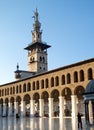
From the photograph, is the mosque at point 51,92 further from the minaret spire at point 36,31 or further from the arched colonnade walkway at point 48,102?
the minaret spire at point 36,31

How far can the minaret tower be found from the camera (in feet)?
287

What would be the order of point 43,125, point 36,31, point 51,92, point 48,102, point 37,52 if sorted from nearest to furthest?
1. point 43,125
2. point 51,92
3. point 48,102
4. point 37,52
5. point 36,31

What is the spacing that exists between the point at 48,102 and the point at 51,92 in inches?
508

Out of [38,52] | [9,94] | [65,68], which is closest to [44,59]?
[38,52]

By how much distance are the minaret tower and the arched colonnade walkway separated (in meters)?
24.7

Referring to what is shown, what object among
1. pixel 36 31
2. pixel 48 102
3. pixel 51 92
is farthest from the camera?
pixel 36 31

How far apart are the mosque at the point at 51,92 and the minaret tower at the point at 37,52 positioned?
77.1ft

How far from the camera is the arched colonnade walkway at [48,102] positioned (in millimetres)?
42781

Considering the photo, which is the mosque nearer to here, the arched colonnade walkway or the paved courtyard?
the arched colonnade walkway

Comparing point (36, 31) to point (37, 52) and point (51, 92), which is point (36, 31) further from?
point (51, 92)

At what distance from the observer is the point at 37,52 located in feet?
286

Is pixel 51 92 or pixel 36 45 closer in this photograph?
pixel 51 92

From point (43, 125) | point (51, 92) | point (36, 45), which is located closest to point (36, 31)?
point (36, 45)

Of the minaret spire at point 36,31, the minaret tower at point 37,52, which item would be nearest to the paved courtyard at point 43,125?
the minaret tower at point 37,52
